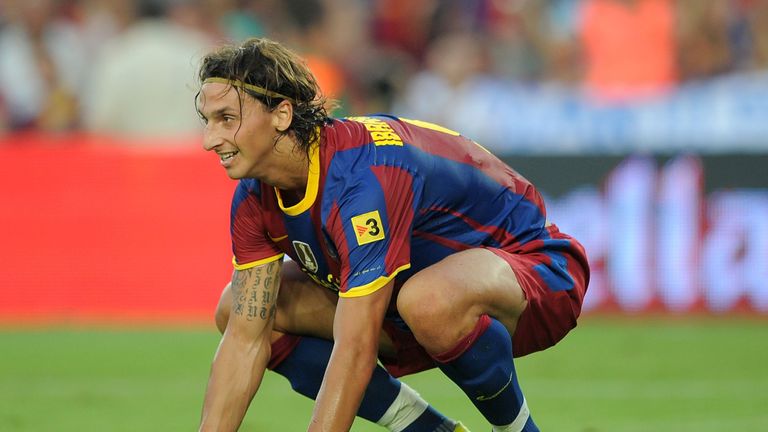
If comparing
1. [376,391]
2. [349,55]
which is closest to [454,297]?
[376,391]

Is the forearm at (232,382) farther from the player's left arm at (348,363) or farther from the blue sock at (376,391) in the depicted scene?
the player's left arm at (348,363)

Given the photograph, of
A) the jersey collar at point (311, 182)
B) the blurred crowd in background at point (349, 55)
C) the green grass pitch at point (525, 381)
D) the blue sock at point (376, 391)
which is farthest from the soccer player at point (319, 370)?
the blurred crowd in background at point (349, 55)

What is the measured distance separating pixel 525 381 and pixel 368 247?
3812mm

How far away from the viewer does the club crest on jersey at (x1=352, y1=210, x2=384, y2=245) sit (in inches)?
181

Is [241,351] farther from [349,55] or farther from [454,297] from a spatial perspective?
[349,55]

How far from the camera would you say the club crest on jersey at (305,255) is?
16.4 feet

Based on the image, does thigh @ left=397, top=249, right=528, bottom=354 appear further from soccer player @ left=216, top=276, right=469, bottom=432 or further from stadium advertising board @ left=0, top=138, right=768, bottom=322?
stadium advertising board @ left=0, top=138, right=768, bottom=322

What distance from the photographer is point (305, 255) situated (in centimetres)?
505

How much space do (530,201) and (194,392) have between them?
3.25 m

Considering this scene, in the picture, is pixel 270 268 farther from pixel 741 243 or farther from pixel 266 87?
pixel 741 243

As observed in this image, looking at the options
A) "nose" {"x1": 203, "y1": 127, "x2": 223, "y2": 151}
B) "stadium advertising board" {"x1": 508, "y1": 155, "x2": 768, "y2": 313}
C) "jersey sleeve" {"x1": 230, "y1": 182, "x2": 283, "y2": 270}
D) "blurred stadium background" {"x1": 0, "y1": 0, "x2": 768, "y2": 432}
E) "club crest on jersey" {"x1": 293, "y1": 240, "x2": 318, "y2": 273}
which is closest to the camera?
"nose" {"x1": 203, "y1": 127, "x2": 223, "y2": 151}

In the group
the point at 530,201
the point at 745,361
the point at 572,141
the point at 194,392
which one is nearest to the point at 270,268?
the point at 530,201

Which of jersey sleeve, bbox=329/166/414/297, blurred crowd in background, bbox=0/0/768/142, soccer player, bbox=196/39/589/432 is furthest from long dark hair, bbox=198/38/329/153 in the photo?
blurred crowd in background, bbox=0/0/768/142

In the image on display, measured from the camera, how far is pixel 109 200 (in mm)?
10656
